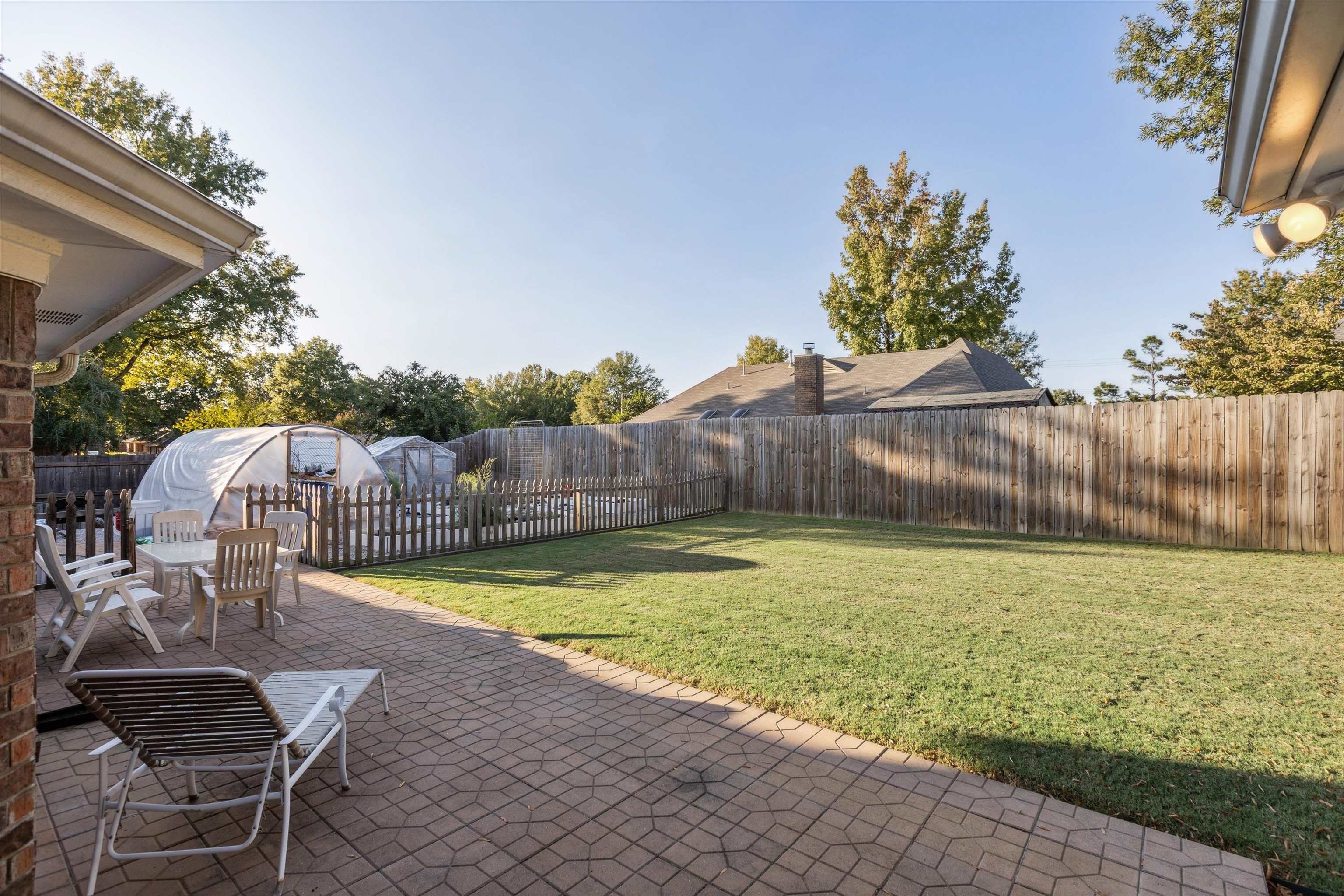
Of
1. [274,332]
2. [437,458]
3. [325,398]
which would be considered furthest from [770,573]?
[325,398]

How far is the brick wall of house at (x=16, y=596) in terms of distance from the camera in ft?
6.22

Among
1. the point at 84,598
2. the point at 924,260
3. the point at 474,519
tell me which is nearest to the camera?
the point at 84,598

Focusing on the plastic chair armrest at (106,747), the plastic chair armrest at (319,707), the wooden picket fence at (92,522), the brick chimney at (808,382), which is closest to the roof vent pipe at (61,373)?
the plastic chair armrest at (106,747)

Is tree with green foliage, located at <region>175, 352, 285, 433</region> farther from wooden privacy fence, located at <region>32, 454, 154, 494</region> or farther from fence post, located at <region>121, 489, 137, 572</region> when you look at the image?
fence post, located at <region>121, 489, 137, 572</region>

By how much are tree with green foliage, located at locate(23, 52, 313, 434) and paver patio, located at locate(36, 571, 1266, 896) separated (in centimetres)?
1800

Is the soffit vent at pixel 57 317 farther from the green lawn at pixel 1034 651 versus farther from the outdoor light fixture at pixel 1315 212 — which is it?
the outdoor light fixture at pixel 1315 212

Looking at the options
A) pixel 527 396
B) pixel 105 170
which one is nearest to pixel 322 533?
pixel 105 170

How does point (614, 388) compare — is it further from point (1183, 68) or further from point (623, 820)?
point (623, 820)

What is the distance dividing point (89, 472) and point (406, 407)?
13.2 m

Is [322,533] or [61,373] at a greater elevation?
[61,373]

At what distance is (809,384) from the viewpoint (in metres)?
19.9

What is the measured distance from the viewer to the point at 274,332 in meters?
22.6

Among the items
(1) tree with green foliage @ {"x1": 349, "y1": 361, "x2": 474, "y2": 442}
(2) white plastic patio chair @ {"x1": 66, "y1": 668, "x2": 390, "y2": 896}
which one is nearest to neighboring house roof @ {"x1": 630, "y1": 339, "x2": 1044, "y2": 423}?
(1) tree with green foliage @ {"x1": 349, "y1": 361, "x2": 474, "y2": 442}

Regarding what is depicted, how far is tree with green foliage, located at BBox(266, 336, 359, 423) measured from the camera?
114 ft
